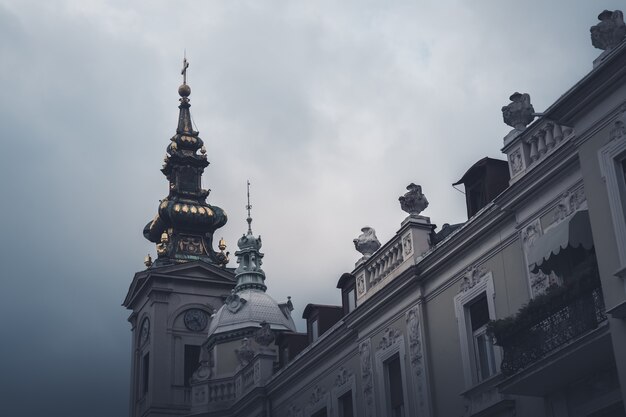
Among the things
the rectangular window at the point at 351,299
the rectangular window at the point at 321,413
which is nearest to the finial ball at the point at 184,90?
the rectangular window at the point at 351,299

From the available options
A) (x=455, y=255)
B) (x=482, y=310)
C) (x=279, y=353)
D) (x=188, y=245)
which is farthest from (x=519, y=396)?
(x=188, y=245)

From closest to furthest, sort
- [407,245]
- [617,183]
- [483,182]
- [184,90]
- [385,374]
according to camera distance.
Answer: [617,183] → [483,182] → [407,245] → [385,374] → [184,90]

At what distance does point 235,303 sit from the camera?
151 feet

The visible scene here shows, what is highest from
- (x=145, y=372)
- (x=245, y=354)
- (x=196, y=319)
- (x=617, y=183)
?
(x=196, y=319)

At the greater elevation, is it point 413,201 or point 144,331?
point 144,331

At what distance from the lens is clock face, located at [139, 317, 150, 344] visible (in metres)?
51.1

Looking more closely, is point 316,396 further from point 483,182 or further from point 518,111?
point 518,111

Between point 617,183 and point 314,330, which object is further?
point 314,330

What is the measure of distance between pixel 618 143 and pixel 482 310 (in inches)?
271

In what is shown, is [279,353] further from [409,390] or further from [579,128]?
[579,128]

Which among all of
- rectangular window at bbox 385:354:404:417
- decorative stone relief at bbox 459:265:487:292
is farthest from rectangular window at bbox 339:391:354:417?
decorative stone relief at bbox 459:265:487:292

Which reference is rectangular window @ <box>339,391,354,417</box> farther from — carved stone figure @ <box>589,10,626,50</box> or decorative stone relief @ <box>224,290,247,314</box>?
decorative stone relief @ <box>224,290,247,314</box>

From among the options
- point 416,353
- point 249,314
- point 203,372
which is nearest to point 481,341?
point 416,353

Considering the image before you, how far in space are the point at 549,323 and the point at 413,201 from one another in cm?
877
